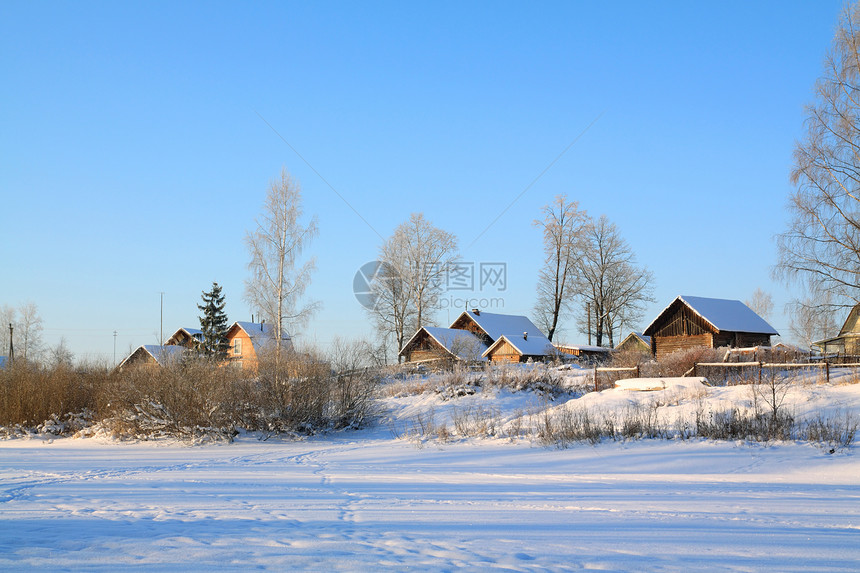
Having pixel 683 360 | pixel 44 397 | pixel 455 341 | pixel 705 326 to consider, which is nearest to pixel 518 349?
pixel 455 341

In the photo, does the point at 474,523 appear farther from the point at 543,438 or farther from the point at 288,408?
the point at 288,408

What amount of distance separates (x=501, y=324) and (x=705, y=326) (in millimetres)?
15526

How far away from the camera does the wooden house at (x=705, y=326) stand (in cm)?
3816

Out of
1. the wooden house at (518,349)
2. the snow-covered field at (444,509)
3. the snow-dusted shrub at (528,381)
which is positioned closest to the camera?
the snow-covered field at (444,509)

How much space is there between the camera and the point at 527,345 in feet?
141

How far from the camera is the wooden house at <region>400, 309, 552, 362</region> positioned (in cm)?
3830

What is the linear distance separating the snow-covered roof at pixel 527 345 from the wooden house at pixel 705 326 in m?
6.70

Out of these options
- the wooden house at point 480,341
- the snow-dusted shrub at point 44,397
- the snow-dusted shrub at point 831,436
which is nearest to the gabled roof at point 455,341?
the wooden house at point 480,341

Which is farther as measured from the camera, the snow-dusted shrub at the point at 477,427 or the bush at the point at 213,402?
the bush at the point at 213,402

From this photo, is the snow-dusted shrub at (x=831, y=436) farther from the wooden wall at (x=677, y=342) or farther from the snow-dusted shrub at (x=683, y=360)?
the wooden wall at (x=677, y=342)

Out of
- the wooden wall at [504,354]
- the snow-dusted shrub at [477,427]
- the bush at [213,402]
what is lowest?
the snow-dusted shrub at [477,427]

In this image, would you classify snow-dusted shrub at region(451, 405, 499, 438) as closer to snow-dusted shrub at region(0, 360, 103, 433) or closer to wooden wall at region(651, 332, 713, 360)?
snow-dusted shrub at region(0, 360, 103, 433)

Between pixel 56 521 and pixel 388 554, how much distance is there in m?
3.80

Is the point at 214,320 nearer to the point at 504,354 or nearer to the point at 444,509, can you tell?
the point at 504,354
